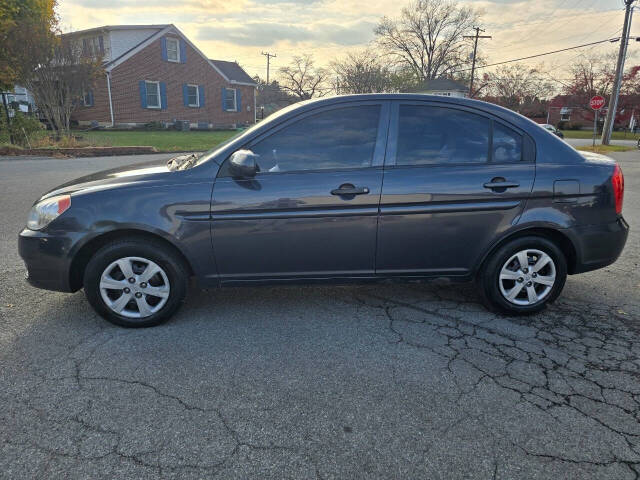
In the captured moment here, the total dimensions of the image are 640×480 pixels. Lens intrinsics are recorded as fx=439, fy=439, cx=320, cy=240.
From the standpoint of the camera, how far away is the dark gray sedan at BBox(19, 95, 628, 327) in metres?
3.18

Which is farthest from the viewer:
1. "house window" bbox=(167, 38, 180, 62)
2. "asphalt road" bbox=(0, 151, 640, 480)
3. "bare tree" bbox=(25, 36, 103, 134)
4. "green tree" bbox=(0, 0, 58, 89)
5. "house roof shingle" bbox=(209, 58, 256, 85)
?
"house roof shingle" bbox=(209, 58, 256, 85)

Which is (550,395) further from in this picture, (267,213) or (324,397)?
(267,213)

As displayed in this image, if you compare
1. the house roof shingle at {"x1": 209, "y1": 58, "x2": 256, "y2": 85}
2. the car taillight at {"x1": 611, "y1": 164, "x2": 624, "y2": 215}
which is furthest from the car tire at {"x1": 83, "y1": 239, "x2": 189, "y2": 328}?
the house roof shingle at {"x1": 209, "y1": 58, "x2": 256, "y2": 85}

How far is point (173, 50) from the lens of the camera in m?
32.0

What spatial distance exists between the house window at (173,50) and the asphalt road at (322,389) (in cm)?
3214

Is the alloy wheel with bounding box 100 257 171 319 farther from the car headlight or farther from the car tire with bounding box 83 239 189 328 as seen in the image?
the car headlight

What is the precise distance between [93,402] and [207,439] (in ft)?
2.49

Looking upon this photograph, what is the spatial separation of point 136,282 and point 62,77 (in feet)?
52.4

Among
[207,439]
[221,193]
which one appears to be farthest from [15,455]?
[221,193]

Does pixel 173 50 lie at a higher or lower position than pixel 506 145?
higher

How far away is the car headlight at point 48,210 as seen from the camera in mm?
3188

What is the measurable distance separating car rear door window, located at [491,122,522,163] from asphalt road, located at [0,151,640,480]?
1.28 metres

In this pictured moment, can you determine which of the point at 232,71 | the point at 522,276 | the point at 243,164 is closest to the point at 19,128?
the point at 243,164

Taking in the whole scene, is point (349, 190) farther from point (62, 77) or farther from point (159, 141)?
point (159, 141)
